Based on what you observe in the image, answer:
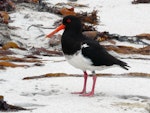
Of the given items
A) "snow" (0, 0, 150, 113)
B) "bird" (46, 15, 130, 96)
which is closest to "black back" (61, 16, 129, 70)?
"bird" (46, 15, 130, 96)

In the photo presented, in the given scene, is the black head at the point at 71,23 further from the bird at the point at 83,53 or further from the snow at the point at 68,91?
the snow at the point at 68,91

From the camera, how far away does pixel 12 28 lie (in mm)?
11297

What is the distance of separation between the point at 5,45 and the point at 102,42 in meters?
2.34

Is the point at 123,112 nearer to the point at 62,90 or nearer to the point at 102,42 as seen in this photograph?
the point at 62,90

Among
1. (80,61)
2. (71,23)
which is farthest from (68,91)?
(71,23)

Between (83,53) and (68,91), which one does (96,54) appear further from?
(68,91)

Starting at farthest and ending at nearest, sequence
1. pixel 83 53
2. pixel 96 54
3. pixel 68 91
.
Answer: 1. pixel 68 91
2. pixel 96 54
3. pixel 83 53

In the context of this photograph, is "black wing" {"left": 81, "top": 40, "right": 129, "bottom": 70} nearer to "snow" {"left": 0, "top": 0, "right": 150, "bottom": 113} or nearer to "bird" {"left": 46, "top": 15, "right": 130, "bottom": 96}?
"bird" {"left": 46, "top": 15, "right": 130, "bottom": 96}

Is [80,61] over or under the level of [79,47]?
under

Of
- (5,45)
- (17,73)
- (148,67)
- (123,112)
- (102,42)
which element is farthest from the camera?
(102,42)

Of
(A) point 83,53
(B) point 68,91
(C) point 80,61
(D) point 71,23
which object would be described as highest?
(D) point 71,23

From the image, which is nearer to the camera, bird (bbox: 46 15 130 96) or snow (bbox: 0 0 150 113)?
snow (bbox: 0 0 150 113)

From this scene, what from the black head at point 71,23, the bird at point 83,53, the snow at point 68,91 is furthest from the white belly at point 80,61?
the black head at point 71,23

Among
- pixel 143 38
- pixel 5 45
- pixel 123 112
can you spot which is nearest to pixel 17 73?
pixel 5 45
